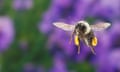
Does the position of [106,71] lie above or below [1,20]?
below

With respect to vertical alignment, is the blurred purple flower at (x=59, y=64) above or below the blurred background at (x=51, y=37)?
below

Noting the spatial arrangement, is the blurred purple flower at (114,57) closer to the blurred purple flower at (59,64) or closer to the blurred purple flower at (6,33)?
the blurred purple flower at (59,64)

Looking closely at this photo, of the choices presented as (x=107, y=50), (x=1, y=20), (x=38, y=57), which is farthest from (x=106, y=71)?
(x=1, y=20)

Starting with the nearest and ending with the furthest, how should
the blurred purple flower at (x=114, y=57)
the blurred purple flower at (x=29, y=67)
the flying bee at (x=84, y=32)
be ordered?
the flying bee at (x=84, y=32), the blurred purple flower at (x=114, y=57), the blurred purple flower at (x=29, y=67)

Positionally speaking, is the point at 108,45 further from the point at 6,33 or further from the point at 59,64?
the point at 6,33

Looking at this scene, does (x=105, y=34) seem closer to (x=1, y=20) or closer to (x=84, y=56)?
(x=84, y=56)

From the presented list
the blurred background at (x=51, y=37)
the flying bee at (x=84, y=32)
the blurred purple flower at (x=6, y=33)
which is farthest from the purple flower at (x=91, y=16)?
the flying bee at (x=84, y=32)

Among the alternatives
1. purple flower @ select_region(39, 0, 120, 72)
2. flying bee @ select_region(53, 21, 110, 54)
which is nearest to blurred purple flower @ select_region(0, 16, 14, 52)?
purple flower @ select_region(39, 0, 120, 72)

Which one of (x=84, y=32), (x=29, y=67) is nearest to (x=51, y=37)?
(x=29, y=67)
